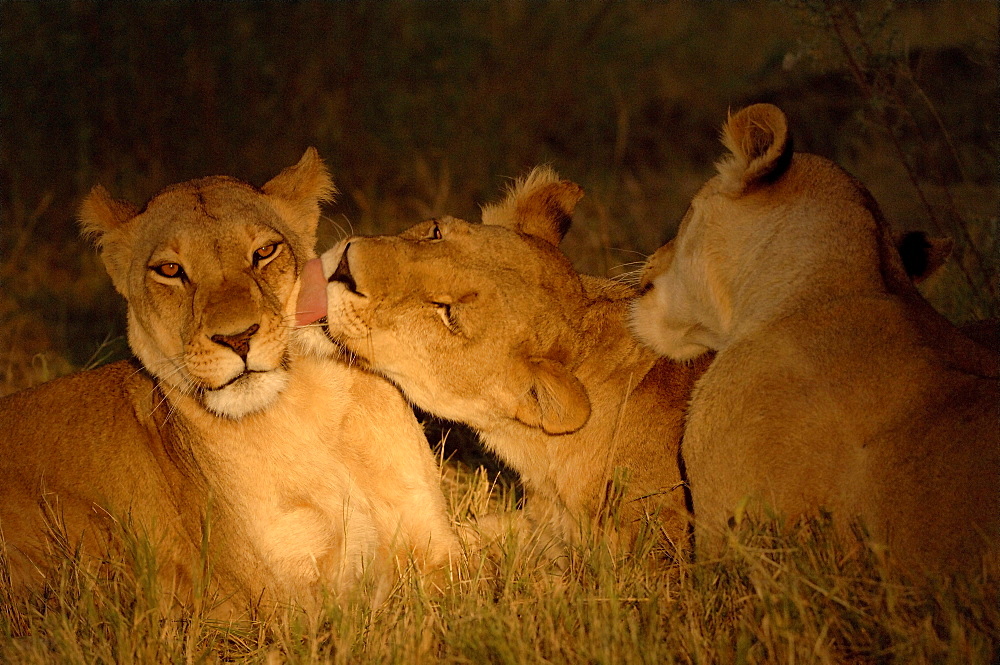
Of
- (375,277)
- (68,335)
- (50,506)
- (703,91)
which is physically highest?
(375,277)

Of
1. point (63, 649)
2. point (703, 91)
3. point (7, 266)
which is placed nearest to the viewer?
point (63, 649)

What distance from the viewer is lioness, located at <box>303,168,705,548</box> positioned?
2662 mm

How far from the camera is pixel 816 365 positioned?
7.86 ft

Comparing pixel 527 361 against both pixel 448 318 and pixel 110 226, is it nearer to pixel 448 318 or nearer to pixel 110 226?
pixel 448 318

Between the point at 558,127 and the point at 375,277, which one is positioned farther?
the point at 558,127

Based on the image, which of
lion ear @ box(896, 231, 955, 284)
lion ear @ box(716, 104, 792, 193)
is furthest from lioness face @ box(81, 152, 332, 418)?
lion ear @ box(896, 231, 955, 284)

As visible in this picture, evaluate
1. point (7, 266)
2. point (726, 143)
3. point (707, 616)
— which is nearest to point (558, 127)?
point (7, 266)

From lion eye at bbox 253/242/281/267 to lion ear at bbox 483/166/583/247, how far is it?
0.67 meters

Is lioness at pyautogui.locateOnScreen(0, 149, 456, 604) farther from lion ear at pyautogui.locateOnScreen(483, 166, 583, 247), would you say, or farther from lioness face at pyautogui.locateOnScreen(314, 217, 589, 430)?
lion ear at pyautogui.locateOnScreen(483, 166, 583, 247)

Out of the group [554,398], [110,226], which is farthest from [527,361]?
[110,226]

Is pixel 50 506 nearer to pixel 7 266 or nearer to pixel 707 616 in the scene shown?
pixel 707 616

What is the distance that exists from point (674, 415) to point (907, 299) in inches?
25.4

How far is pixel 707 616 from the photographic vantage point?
2.32 meters

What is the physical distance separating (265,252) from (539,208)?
81 centimetres
